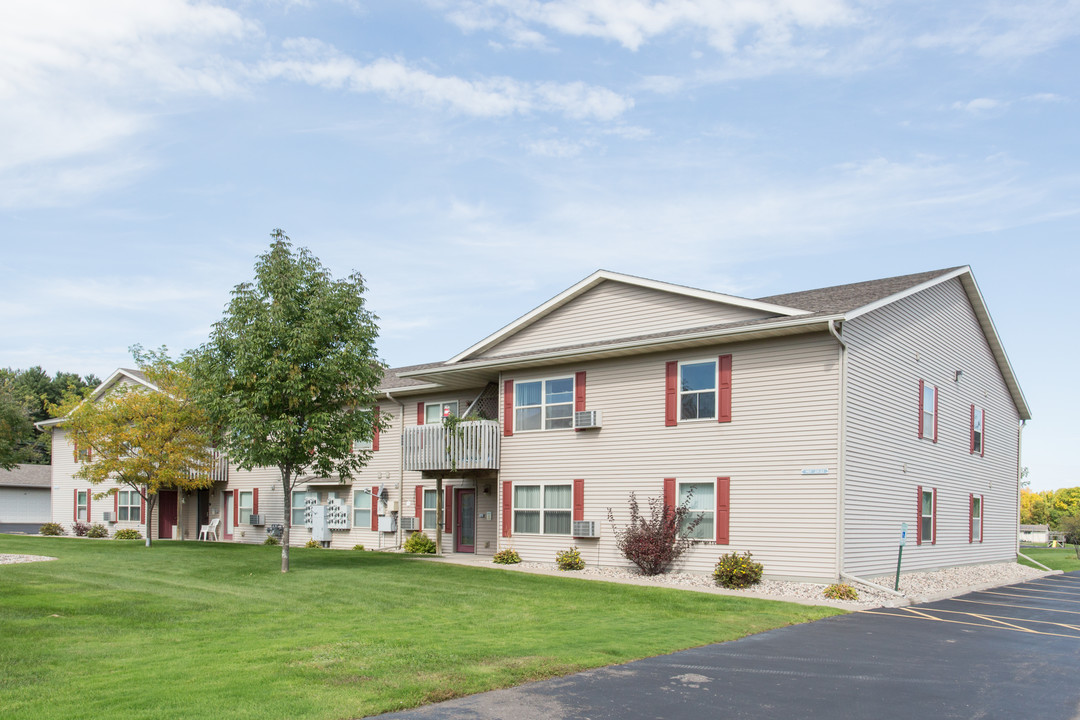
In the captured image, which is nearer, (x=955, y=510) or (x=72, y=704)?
(x=72, y=704)

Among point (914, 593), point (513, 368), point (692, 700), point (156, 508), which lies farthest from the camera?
point (156, 508)

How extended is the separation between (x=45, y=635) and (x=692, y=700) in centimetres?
846

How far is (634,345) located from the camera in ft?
68.9

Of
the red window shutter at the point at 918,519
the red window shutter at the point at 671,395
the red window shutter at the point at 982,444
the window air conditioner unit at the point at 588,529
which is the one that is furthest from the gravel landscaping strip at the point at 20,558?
the red window shutter at the point at 982,444

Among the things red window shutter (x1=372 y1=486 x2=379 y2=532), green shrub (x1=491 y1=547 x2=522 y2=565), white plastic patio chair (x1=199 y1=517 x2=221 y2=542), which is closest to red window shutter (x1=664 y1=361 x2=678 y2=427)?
green shrub (x1=491 y1=547 x2=522 y2=565)

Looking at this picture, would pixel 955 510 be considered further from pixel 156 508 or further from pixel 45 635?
pixel 156 508

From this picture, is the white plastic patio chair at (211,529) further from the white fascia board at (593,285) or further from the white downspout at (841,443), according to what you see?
the white downspout at (841,443)

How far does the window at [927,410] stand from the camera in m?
22.1

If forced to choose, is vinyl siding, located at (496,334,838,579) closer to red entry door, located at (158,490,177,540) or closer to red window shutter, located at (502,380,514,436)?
red window shutter, located at (502,380,514,436)

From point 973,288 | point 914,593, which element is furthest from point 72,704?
point 973,288

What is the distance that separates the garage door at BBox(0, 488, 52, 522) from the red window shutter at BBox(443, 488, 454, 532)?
1582 inches

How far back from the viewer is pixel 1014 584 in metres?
22.8

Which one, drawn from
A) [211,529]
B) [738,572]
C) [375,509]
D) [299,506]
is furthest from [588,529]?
[211,529]

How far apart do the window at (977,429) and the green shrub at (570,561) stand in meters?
12.0
